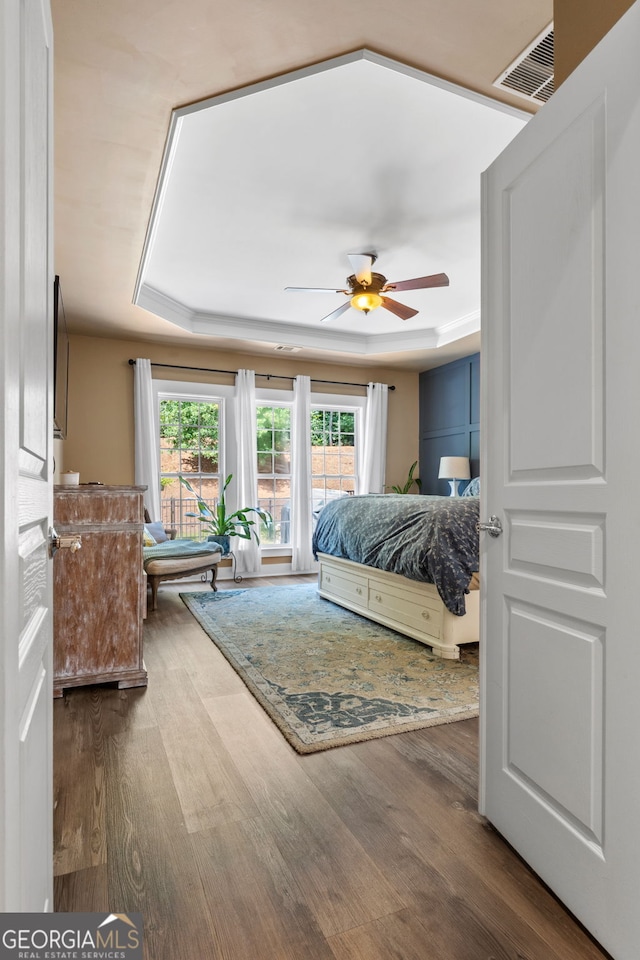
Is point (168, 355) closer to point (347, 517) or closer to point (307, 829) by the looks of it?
point (347, 517)

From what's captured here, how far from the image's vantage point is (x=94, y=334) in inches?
209

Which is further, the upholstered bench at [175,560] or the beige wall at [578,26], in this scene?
the upholstered bench at [175,560]

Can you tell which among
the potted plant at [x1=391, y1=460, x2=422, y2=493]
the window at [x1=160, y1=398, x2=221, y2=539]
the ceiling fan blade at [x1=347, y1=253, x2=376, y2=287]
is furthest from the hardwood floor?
the potted plant at [x1=391, y1=460, x2=422, y2=493]

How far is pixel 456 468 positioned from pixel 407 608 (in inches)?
111

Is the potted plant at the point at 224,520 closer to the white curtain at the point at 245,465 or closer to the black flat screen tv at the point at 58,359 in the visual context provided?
the white curtain at the point at 245,465

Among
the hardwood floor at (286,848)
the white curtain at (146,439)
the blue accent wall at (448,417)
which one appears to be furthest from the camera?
the blue accent wall at (448,417)

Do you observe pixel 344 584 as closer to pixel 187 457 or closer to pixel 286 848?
pixel 187 457

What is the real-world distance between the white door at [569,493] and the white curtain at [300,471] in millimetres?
4640

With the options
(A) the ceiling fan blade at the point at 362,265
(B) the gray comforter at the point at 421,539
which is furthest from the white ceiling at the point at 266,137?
(B) the gray comforter at the point at 421,539

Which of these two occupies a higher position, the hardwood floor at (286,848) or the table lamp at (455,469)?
the table lamp at (455,469)

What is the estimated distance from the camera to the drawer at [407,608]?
10.5 feet

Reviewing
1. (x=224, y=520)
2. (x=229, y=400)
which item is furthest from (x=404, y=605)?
(x=229, y=400)

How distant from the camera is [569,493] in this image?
1267mm

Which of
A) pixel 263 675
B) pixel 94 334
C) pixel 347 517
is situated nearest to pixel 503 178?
pixel 263 675
